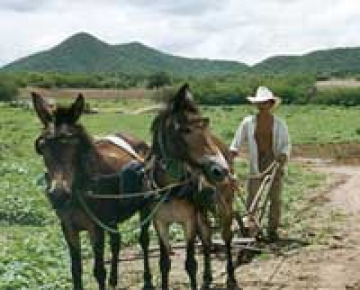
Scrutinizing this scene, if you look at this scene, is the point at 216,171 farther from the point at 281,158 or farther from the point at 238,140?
the point at 281,158

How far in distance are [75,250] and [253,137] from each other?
3.52 metres

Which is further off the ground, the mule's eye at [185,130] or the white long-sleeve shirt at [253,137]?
the mule's eye at [185,130]

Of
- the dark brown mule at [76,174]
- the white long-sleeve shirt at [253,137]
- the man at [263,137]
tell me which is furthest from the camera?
the white long-sleeve shirt at [253,137]

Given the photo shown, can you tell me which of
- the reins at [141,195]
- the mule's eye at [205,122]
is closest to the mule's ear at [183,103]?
the mule's eye at [205,122]

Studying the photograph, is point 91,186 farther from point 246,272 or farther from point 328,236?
point 328,236

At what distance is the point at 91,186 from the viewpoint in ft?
27.7

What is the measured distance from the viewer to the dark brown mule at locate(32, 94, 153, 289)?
312 inches

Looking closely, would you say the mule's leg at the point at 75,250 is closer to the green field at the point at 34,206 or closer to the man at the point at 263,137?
the green field at the point at 34,206

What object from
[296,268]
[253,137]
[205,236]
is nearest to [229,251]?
[205,236]

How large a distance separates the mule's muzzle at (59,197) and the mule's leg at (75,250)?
0.42m

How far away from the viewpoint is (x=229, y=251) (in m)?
9.78

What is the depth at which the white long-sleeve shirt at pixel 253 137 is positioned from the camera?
11080mm

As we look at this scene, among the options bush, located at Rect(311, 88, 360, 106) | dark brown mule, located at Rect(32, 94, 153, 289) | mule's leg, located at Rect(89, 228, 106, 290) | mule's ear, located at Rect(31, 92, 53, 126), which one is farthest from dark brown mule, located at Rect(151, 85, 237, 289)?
bush, located at Rect(311, 88, 360, 106)

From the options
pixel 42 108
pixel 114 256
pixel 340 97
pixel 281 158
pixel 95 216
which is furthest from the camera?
pixel 340 97
